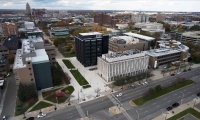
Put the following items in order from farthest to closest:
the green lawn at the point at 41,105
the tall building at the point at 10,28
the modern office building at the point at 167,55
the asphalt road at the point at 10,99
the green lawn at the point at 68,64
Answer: the tall building at the point at 10,28 < the green lawn at the point at 68,64 < the modern office building at the point at 167,55 < the green lawn at the point at 41,105 < the asphalt road at the point at 10,99

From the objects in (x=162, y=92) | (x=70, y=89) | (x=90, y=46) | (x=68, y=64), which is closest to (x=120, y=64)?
(x=162, y=92)

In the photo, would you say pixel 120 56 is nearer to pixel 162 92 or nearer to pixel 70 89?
pixel 162 92

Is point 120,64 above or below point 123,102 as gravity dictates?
above

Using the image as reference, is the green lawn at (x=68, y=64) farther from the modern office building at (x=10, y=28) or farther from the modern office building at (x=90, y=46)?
the modern office building at (x=10, y=28)

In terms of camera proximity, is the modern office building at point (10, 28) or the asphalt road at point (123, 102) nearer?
the asphalt road at point (123, 102)

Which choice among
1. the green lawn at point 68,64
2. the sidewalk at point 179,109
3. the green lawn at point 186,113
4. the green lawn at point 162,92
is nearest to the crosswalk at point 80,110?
the green lawn at point 162,92

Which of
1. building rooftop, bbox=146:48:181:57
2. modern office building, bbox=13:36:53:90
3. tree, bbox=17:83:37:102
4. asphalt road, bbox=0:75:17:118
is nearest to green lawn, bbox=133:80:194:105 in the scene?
building rooftop, bbox=146:48:181:57
